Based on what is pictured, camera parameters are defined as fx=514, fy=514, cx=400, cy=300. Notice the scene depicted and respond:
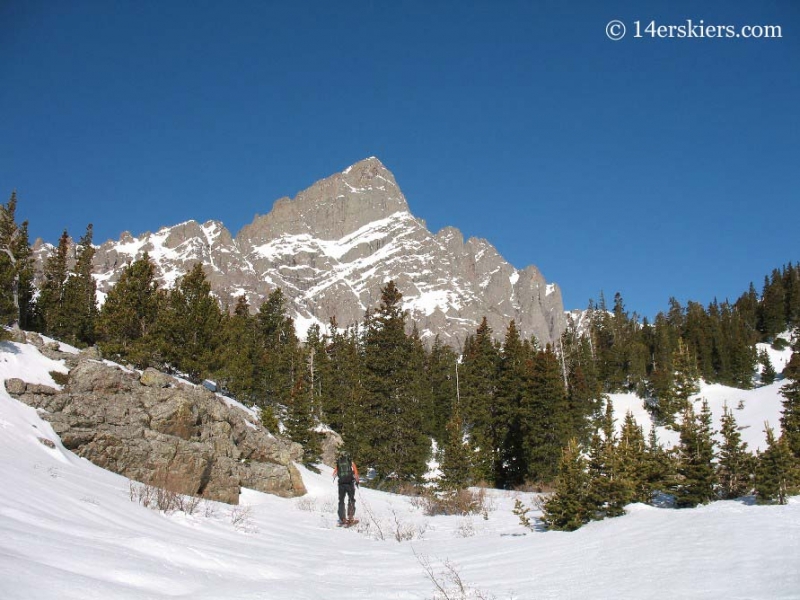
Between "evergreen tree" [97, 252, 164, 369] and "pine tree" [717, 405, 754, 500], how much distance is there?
847 inches

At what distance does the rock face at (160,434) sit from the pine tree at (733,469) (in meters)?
12.6

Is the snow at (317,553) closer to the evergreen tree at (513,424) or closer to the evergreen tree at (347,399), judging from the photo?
the evergreen tree at (347,399)

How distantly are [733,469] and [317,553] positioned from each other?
1089cm

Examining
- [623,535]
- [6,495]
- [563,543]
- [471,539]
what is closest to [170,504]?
[6,495]

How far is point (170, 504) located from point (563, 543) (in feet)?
20.7

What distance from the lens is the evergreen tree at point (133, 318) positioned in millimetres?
22453

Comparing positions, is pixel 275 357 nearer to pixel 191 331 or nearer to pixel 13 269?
pixel 191 331

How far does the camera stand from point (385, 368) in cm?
2950

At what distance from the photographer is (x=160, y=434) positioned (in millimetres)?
13875

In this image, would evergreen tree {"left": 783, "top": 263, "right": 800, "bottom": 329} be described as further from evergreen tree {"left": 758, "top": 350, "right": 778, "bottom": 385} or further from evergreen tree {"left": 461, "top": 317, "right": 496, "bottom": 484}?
evergreen tree {"left": 461, "top": 317, "right": 496, "bottom": 484}

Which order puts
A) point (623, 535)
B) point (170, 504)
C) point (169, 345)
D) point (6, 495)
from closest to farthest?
point (6, 495) < point (623, 535) < point (170, 504) < point (169, 345)

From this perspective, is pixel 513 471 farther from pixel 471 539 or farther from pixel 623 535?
pixel 623 535

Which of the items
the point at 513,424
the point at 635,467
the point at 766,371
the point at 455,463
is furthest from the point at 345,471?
the point at 766,371

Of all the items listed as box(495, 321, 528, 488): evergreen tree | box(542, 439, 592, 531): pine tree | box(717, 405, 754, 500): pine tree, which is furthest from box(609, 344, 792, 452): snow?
box(542, 439, 592, 531): pine tree
